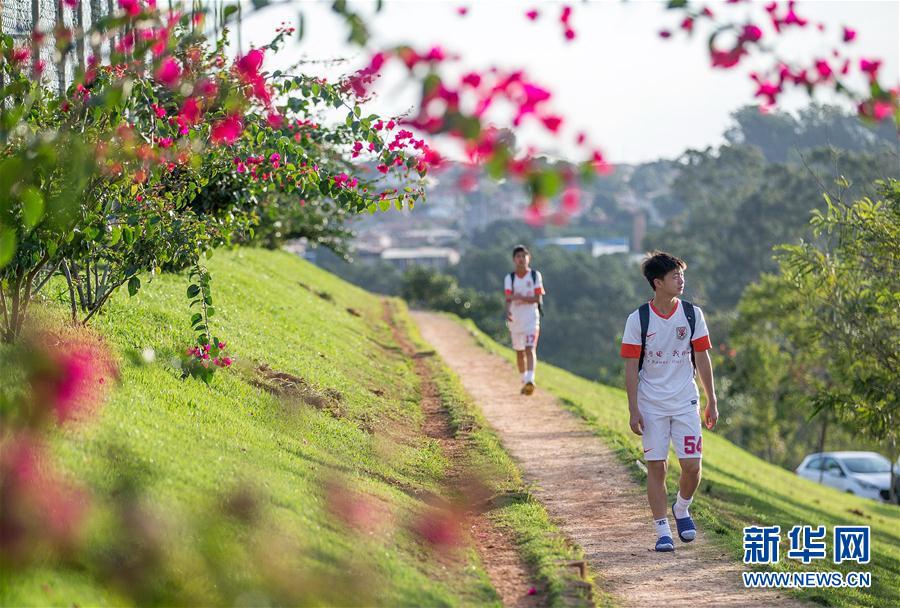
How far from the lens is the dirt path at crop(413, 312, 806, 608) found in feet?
24.1

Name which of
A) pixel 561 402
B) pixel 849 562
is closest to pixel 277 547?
pixel 849 562

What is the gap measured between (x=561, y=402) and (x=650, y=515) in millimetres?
6224

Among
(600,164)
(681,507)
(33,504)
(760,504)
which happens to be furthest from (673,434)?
(760,504)

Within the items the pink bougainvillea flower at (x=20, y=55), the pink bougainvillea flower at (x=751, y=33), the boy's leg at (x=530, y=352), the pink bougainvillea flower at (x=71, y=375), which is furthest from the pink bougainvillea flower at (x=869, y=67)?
the boy's leg at (x=530, y=352)

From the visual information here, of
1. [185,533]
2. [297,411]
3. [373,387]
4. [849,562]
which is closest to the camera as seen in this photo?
[185,533]

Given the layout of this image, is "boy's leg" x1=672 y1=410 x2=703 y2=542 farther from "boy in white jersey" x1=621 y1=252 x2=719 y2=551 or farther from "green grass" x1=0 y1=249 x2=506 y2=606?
"green grass" x1=0 y1=249 x2=506 y2=606

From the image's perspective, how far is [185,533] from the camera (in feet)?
19.3

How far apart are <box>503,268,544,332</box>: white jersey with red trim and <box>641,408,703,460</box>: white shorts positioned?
6.32m

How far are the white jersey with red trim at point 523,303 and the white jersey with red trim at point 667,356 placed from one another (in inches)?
247

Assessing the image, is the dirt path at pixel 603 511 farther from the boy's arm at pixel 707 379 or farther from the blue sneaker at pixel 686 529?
the boy's arm at pixel 707 379

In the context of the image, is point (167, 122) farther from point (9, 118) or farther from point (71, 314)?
point (9, 118)

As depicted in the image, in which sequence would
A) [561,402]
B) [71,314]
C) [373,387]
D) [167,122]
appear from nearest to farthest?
[167,122], [71,314], [373,387], [561,402]

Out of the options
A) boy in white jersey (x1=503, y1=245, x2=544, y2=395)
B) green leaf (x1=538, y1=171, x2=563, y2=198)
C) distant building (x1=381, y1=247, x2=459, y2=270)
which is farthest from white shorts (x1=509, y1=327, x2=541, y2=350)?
distant building (x1=381, y1=247, x2=459, y2=270)

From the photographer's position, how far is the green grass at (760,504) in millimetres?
9148
